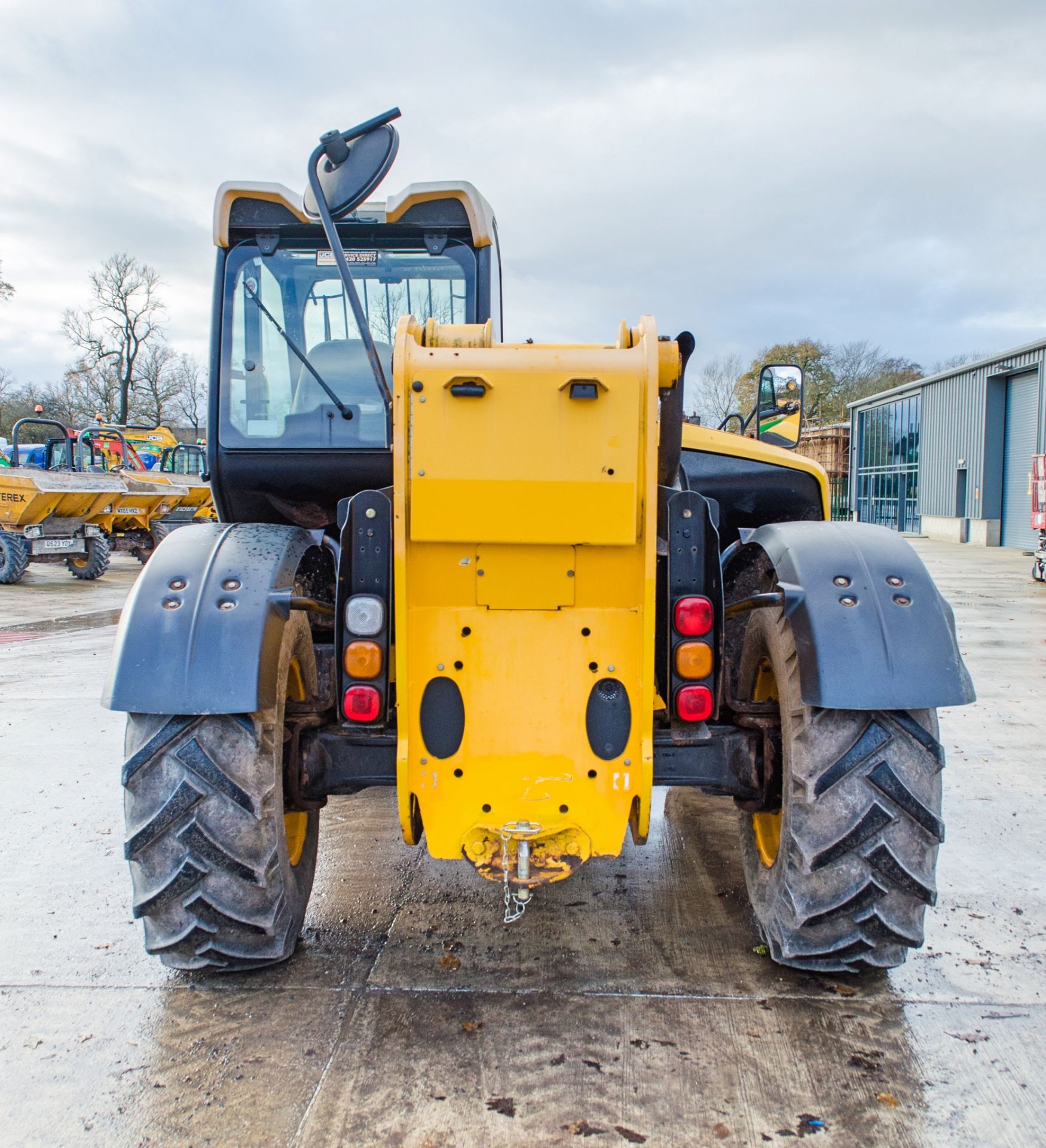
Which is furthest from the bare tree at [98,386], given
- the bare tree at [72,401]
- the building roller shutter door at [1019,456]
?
the building roller shutter door at [1019,456]

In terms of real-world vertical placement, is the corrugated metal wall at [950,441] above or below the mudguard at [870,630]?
above

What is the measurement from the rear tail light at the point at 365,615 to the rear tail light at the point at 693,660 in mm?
851

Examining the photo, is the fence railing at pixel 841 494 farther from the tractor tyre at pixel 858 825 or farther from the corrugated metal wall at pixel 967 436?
the tractor tyre at pixel 858 825

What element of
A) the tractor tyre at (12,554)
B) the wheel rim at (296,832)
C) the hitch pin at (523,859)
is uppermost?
the tractor tyre at (12,554)

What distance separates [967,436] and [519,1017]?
3166 cm

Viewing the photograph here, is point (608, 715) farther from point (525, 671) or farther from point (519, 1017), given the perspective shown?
point (519, 1017)

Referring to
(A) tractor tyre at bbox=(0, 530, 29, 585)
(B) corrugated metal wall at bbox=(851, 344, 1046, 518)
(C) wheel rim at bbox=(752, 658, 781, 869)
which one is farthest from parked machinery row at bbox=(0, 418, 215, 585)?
(B) corrugated metal wall at bbox=(851, 344, 1046, 518)

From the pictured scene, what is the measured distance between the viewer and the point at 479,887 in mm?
3623

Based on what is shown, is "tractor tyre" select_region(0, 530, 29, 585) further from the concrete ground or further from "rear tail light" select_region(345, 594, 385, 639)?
"rear tail light" select_region(345, 594, 385, 639)

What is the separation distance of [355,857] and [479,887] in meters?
0.64

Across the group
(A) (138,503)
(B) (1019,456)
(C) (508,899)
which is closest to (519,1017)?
(C) (508,899)

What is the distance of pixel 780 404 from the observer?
3.97 m

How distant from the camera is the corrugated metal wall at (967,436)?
94.1 ft

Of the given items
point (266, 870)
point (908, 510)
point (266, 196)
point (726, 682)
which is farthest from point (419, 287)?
point (908, 510)
